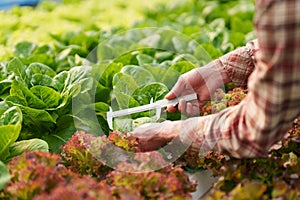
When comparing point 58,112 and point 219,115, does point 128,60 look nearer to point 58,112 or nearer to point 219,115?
point 58,112

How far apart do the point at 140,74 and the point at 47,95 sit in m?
0.60

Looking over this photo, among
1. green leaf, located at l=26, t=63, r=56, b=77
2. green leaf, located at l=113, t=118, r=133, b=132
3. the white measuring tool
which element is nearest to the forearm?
the white measuring tool

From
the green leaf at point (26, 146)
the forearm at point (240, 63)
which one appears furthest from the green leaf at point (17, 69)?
the forearm at point (240, 63)

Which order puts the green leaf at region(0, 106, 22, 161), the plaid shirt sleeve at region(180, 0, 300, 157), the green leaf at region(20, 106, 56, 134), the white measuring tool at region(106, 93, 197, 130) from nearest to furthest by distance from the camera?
the plaid shirt sleeve at region(180, 0, 300, 157)
the green leaf at region(0, 106, 22, 161)
the white measuring tool at region(106, 93, 197, 130)
the green leaf at region(20, 106, 56, 134)

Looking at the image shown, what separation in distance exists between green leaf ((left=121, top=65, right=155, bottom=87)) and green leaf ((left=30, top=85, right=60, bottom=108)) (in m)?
0.48

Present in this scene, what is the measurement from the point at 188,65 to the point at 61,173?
1555 mm

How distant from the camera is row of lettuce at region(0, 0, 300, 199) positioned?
245 cm

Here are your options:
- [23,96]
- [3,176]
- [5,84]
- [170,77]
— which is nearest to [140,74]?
[170,77]

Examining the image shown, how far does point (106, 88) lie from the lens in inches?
142

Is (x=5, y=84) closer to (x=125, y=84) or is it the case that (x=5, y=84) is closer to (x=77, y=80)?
(x=77, y=80)

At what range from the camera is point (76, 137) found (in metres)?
2.73

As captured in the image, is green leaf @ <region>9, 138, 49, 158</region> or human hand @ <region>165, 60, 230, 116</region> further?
human hand @ <region>165, 60, 230, 116</region>

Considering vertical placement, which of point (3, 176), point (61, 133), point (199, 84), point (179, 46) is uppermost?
point (199, 84)

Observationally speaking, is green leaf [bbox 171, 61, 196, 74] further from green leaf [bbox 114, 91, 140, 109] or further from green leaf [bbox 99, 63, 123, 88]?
green leaf [bbox 114, 91, 140, 109]
